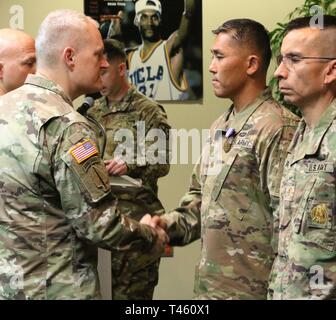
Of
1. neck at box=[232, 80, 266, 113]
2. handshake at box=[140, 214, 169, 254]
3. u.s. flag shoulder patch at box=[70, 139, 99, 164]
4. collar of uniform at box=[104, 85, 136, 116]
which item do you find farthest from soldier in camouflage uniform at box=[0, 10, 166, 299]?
collar of uniform at box=[104, 85, 136, 116]

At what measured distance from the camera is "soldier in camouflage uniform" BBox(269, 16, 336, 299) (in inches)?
80.6

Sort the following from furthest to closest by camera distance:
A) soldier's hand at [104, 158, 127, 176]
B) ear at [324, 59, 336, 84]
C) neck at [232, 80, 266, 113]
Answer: soldier's hand at [104, 158, 127, 176], neck at [232, 80, 266, 113], ear at [324, 59, 336, 84]

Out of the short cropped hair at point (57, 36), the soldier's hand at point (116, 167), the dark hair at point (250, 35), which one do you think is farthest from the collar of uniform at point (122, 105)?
the short cropped hair at point (57, 36)

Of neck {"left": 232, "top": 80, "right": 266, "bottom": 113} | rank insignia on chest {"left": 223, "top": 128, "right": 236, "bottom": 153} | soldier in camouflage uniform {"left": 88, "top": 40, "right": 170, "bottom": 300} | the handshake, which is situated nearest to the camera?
the handshake

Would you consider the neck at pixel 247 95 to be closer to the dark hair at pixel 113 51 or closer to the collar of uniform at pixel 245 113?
the collar of uniform at pixel 245 113

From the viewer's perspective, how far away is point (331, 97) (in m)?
2.28

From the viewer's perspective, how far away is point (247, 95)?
285 cm

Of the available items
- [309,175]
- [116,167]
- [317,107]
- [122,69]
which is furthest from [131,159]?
[309,175]

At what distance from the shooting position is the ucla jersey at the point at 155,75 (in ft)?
15.1

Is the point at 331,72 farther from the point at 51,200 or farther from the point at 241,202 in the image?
the point at 51,200

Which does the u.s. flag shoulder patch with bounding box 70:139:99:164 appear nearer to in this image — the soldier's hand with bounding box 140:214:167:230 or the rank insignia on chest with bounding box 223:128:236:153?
the soldier's hand with bounding box 140:214:167:230

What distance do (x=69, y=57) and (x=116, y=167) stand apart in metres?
1.35

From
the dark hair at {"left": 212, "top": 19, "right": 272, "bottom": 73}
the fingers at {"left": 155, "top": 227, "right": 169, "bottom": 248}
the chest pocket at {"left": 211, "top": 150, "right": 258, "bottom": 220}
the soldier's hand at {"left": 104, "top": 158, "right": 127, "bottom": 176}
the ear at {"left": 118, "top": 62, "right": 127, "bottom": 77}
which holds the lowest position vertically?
the fingers at {"left": 155, "top": 227, "right": 169, "bottom": 248}

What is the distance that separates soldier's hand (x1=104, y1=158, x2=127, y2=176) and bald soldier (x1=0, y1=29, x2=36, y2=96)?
67 cm
